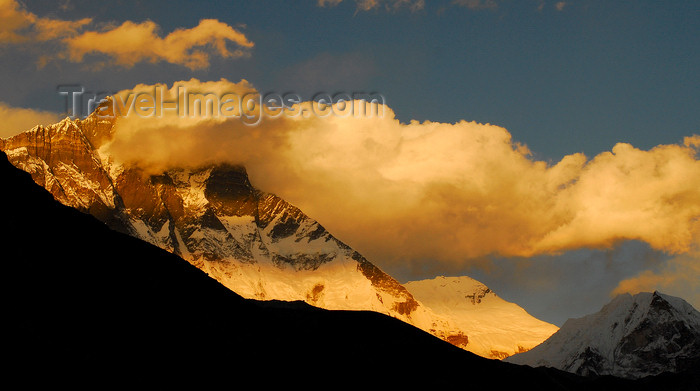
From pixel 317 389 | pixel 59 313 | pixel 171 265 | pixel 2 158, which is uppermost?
pixel 2 158

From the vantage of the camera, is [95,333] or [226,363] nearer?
[95,333]

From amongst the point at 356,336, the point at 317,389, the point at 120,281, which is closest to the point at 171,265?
the point at 120,281

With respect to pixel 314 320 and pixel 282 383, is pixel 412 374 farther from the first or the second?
pixel 282 383

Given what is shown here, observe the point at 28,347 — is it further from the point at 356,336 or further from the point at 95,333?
the point at 356,336

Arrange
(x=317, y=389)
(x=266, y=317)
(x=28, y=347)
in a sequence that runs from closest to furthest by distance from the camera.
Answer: (x=28, y=347) < (x=317, y=389) < (x=266, y=317)

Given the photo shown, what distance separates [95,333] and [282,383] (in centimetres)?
3242

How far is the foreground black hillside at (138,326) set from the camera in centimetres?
10988

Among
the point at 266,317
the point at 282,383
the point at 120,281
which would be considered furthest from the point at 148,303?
the point at 266,317

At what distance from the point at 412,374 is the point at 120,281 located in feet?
192

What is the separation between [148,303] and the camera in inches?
5217

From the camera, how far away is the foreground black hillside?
10988 cm

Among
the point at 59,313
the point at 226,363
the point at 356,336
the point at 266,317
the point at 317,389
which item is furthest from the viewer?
the point at 356,336

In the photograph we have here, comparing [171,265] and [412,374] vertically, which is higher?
[171,265]

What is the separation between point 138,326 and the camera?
12494 centimetres
